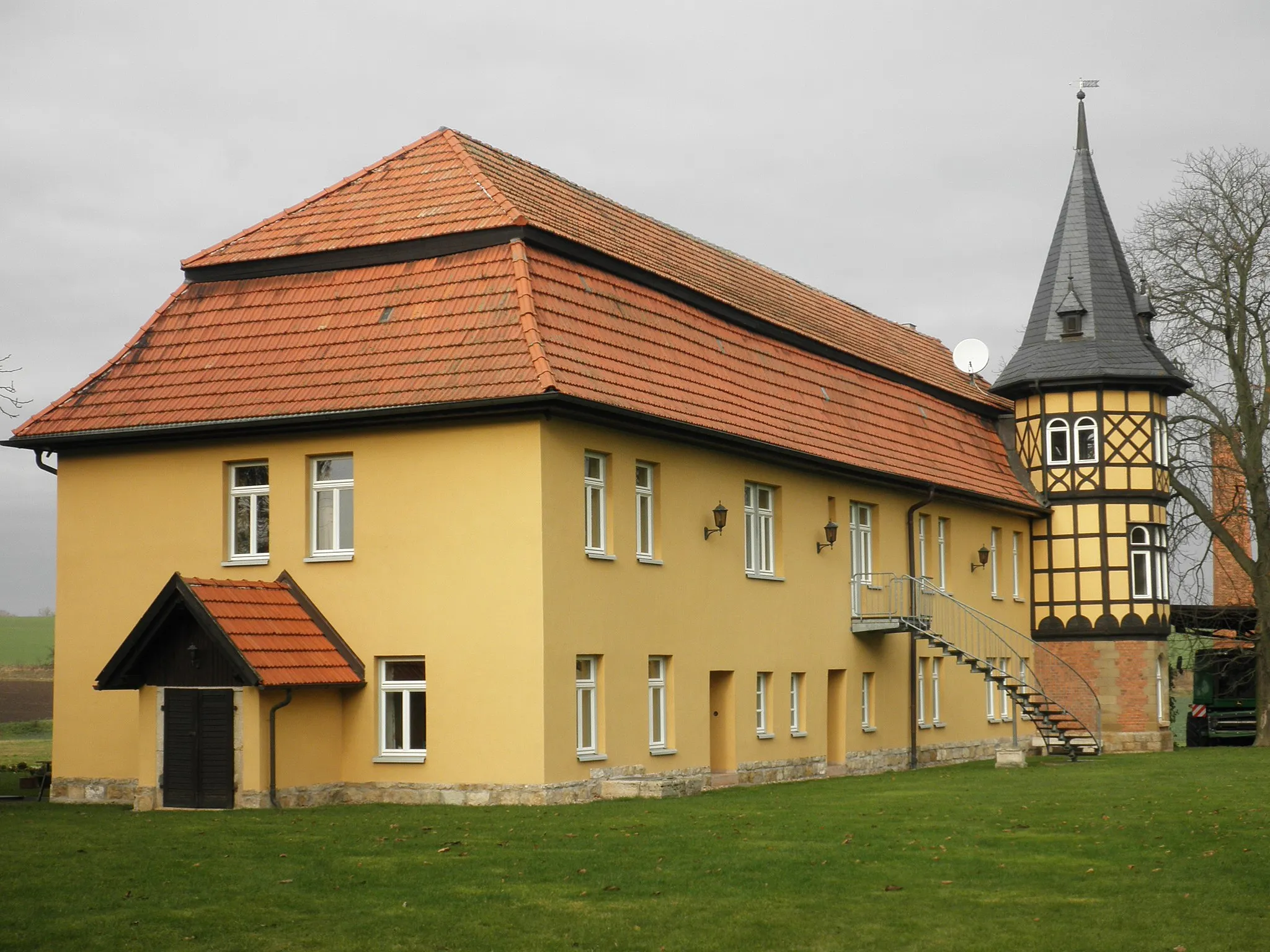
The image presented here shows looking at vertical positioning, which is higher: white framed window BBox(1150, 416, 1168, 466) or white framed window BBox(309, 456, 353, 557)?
white framed window BBox(1150, 416, 1168, 466)

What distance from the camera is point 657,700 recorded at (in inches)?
941

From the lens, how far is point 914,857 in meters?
15.0

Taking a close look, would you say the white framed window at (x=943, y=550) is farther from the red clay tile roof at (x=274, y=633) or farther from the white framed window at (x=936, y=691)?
the red clay tile roof at (x=274, y=633)

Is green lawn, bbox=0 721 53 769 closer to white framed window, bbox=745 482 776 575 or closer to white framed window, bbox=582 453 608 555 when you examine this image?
white framed window, bbox=582 453 608 555

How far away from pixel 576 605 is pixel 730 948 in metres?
11.0

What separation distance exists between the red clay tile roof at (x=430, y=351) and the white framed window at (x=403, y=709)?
11.5 feet

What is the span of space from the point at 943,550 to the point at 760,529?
Result: 836cm

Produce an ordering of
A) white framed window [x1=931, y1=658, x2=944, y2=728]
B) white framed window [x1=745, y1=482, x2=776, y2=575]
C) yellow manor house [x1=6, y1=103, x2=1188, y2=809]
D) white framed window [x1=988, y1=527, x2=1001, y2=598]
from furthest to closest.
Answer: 1. white framed window [x1=988, y1=527, x2=1001, y2=598]
2. white framed window [x1=931, y1=658, x2=944, y2=728]
3. white framed window [x1=745, y1=482, x2=776, y2=575]
4. yellow manor house [x1=6, y1=103, x2=1188, y2=809]

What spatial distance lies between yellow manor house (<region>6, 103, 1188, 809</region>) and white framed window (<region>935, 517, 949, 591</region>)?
122 inches

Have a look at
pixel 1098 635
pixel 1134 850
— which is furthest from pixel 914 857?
pixel 1098 635

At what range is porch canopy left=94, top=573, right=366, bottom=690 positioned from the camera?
20578mm

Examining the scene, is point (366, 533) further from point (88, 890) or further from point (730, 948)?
point (730, 948)

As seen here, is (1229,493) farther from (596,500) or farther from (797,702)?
(596,500)

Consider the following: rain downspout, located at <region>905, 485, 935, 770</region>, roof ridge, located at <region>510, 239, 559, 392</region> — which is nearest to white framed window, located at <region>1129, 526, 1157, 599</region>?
rain downspout, located at <region>905, 485, 935, 770</region>
